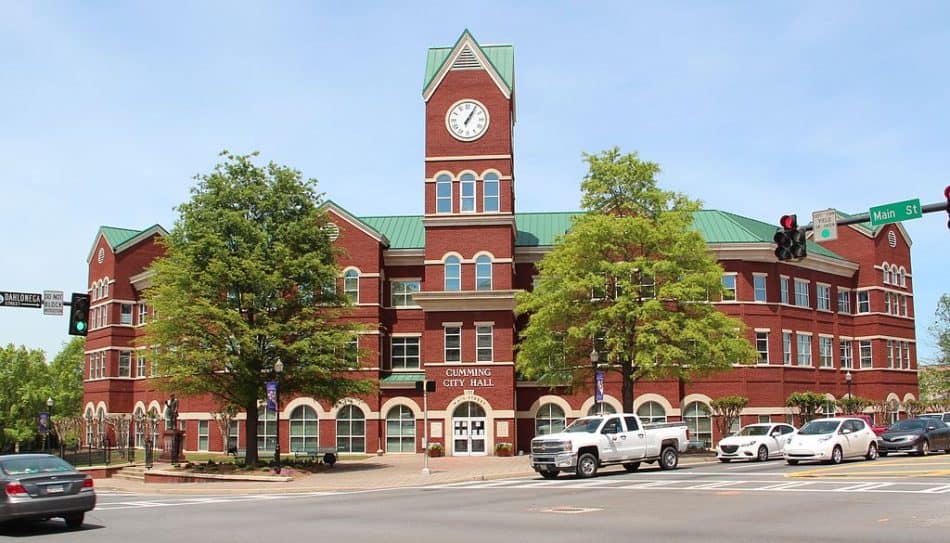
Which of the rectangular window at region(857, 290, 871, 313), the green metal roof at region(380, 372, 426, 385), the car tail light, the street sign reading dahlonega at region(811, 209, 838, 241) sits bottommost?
the car tail light

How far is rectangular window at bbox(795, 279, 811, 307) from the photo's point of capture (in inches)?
2180

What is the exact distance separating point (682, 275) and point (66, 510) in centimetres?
2694

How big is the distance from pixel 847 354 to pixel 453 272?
2623 centimetres

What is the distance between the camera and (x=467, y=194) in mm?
49375

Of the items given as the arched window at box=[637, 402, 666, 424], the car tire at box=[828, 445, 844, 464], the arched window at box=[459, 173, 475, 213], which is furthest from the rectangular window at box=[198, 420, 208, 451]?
the car tire at box=[828, 445, 844, 464]

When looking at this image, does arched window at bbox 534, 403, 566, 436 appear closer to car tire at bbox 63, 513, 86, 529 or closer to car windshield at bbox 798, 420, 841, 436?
car windshield at bbox 798, 420, 841, 436

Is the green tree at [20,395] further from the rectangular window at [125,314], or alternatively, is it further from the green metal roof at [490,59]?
the green metal roof at [490,59]

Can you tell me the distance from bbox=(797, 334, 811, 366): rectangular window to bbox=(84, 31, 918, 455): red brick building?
0.38 feet

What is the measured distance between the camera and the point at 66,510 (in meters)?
17.8

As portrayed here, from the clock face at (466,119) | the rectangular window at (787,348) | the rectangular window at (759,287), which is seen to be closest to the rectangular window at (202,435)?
the clock face at (466,119)

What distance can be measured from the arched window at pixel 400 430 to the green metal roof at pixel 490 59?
55.8 ft

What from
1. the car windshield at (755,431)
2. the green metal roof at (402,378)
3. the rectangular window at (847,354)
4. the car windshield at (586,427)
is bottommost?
the car windshield at (755,431)

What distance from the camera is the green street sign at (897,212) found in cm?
2092

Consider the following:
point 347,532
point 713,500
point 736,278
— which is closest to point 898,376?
point 736,278
